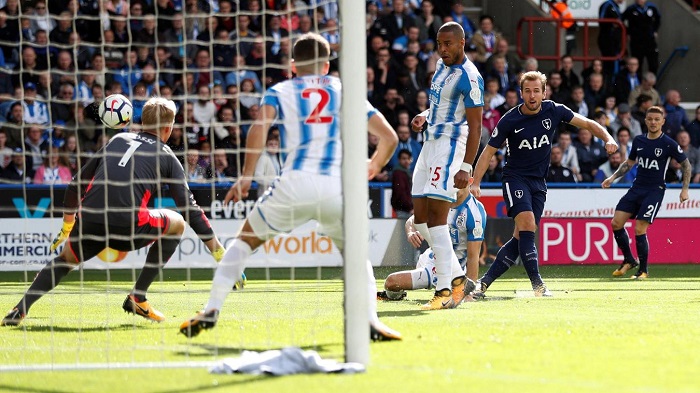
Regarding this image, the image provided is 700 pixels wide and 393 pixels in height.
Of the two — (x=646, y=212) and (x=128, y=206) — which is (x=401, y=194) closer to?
(x=646, y=212)

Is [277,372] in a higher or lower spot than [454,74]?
lower

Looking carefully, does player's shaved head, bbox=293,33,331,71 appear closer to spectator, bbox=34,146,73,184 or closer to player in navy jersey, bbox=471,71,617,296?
player in navy jersey, bbox=471,71,617,296

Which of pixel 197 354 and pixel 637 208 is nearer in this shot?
pixel 197 354

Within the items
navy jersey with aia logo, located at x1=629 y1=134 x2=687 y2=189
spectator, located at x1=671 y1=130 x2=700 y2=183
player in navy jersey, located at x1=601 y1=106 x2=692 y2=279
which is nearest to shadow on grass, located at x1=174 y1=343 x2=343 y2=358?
player in navy jersey, located at x1=601 y1=106 x2=692 y2=279

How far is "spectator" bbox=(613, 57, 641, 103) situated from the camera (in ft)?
71.2

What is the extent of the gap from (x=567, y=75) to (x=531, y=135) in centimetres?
1055

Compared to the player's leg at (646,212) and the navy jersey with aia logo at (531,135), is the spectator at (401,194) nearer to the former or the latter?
the player's leg at (646,212)

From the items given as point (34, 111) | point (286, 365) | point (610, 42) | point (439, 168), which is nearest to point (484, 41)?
point (610, 42)

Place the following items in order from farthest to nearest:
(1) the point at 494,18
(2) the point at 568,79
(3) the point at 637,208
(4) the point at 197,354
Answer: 1. (1) the point at 494,18
2. (2) the point at 568,79
3. (3) the point at 637,208
4. (4) the point at 197,354

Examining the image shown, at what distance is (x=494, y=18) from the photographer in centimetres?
2395

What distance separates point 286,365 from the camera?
18.3ft

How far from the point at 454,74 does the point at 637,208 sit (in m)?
6.94

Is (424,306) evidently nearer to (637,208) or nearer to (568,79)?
(637,208)

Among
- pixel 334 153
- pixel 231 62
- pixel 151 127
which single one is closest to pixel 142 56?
pixel 231 62
